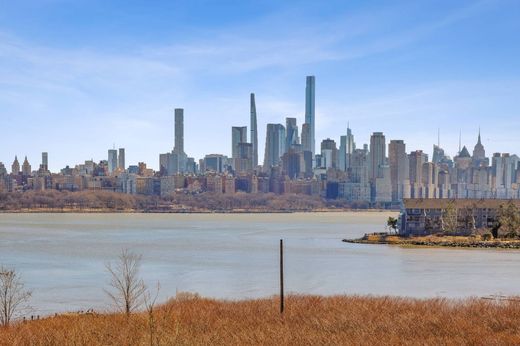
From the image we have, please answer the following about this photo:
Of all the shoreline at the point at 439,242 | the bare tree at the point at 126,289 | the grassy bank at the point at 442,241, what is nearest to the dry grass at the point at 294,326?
the bare tree at the point at 126,289

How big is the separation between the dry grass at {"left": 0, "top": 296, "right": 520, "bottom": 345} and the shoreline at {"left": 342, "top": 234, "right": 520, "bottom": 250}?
149 feet

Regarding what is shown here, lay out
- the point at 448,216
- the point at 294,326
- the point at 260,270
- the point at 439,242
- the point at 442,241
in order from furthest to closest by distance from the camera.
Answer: the point at 448,216 < the point at 442,241 < the point at 439,242 < the point at 260,270 < the point at 294,326

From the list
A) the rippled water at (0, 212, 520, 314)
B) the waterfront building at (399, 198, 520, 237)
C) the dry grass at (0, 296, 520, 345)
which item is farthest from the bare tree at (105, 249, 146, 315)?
the waterfront building at (399, 198, 520, 237)

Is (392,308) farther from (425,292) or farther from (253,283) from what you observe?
(253,283)

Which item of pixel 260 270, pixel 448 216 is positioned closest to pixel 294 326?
pixel 260 270

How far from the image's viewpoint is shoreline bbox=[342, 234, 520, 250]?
2717 inches

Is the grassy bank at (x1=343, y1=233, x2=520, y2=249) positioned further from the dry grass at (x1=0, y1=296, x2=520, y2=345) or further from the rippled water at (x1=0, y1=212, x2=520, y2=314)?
the dry grass at (x1=0, y1=296, x2=520, y2=345)

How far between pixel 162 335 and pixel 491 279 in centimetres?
3142

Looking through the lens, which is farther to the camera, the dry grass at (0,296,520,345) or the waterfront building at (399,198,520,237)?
the waterfront building at (399,198,520,237)

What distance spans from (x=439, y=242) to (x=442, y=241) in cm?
129

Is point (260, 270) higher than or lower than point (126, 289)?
lower

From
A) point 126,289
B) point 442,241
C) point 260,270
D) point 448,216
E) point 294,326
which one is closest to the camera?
point 294,326

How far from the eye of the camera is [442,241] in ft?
242

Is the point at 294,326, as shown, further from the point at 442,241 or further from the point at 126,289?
the point at 442,241
